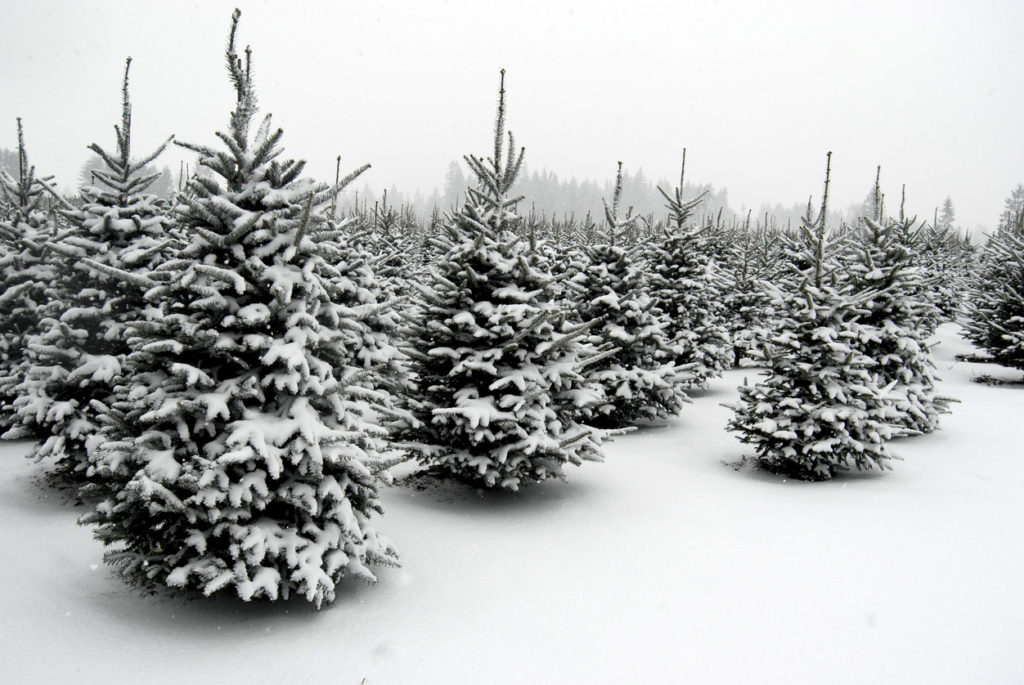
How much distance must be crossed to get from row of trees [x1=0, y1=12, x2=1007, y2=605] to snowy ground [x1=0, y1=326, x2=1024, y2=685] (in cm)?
47

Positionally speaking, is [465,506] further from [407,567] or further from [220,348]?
[220,348]

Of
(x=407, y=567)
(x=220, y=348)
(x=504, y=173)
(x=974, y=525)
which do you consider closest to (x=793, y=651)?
(x=407, y=567)

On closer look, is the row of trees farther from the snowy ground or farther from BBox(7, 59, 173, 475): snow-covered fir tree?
the snowy ground

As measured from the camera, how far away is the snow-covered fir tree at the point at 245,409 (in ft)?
16.6

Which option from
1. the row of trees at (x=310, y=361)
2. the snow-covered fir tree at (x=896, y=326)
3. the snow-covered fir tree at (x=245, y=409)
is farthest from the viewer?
the snow-covered fir tree at (x=896, y=326)

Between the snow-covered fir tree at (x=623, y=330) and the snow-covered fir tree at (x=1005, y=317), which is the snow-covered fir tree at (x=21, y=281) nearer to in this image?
the snow-covered fir tree at (x=623, y=330)

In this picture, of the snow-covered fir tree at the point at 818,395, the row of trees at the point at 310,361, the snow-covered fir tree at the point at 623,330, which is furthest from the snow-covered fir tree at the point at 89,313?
the snow-covered fir tree at the point at 818,395

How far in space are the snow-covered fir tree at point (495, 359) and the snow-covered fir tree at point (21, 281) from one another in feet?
17.5

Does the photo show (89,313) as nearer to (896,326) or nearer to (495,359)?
(495,359)

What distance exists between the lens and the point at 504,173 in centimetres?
886

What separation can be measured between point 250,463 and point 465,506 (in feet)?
13.1

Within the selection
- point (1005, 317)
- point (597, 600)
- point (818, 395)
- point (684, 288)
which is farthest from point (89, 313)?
point (1005, 317)

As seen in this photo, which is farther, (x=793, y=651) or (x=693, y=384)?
(x=693, y=384)

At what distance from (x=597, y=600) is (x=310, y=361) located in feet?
11.5
